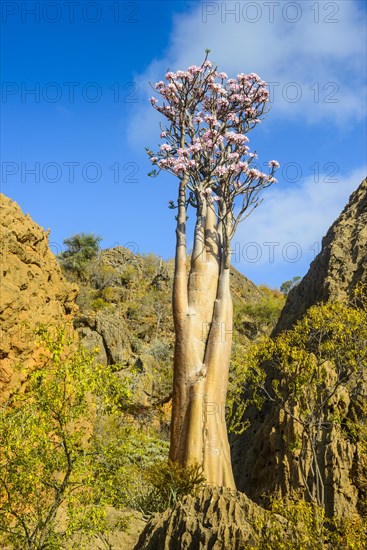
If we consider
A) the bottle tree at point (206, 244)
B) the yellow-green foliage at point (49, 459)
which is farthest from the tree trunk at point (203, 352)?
the yellow-green foliage at point (49, 459)

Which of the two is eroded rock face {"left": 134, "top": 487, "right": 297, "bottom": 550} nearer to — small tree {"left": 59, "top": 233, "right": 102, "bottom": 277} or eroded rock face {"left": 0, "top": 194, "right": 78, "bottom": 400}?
eroded rock face {"left": 0, "top": 194, "right": 78, "bottom": 400}

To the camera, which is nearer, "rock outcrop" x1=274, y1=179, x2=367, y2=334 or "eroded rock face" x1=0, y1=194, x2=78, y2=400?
"eroded rock face" x1=0, y1=194, x2=78, y2=400

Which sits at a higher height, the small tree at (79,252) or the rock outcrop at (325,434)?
the small tree at (79,252)

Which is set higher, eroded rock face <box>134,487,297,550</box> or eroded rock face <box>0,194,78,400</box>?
eroded rock face <box>0,194,78,400</box>

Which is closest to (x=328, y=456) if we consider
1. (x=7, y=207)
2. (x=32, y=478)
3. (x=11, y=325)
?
(x=32, y=478)

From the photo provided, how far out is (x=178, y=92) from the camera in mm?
16297

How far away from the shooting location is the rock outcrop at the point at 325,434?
1043 cm

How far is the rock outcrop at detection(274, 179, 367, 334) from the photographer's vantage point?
46.8 feet

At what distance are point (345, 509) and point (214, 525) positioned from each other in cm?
428

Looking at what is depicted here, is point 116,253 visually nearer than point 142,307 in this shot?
No

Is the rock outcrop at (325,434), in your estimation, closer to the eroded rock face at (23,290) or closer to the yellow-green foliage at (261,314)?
the eroded rock face at (23,290)

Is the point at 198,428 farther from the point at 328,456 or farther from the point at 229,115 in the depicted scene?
the point at 229,115

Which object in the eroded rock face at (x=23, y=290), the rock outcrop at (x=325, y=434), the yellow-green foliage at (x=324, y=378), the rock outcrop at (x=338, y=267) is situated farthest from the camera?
the rock outcrop at (x=338, y=267)

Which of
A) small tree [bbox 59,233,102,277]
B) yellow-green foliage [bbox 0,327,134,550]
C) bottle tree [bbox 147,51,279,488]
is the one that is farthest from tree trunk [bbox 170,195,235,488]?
small tree [bbox 59,233,102,277]
